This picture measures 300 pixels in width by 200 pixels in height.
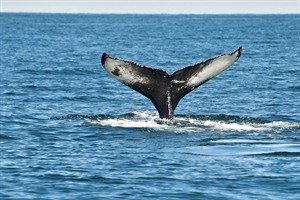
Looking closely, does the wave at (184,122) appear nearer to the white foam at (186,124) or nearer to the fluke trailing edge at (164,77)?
the white foam at (186,124)

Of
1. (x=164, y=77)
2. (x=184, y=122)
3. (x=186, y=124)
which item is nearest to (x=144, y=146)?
(x=164, y=77)

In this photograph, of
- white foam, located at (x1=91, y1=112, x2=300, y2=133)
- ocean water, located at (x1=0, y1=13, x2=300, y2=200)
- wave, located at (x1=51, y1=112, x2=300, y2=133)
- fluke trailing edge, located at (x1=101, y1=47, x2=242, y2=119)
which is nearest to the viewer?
ocean water, located at (x1=0, y1=13, x2=300, y2=200)

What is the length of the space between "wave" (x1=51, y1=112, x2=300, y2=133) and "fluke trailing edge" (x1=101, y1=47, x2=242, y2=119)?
44 cm

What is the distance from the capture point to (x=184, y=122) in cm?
1983

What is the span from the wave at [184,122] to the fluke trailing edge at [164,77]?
0.44 metres

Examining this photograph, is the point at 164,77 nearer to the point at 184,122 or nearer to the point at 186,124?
the point at 186,124

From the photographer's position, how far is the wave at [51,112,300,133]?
19.3 metres

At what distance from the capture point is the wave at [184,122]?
19281mm

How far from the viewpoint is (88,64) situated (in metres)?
46.6

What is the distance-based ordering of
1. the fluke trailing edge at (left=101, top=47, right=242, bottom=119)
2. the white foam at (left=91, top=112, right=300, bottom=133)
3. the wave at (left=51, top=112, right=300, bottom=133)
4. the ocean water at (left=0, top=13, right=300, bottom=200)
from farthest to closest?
1. the wave at (left=51, top=112, right=300, bottom=133)
2. the white foam at (left=91, top=112, right=300, bottom=133)
3. the fluke trailing edge at (left=101, top=47, right=242, bottom=119)
4. the ocean water at (left=0, top=13, right=300, bottom=200)

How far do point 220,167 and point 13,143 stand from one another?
4403 mm

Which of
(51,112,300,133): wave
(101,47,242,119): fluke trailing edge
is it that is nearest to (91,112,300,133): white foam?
(51,112,300,133): wave

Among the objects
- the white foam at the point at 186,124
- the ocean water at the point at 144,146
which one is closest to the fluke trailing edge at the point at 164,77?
the white foam at the point at 186,124

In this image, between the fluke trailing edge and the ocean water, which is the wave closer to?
the ocean water
